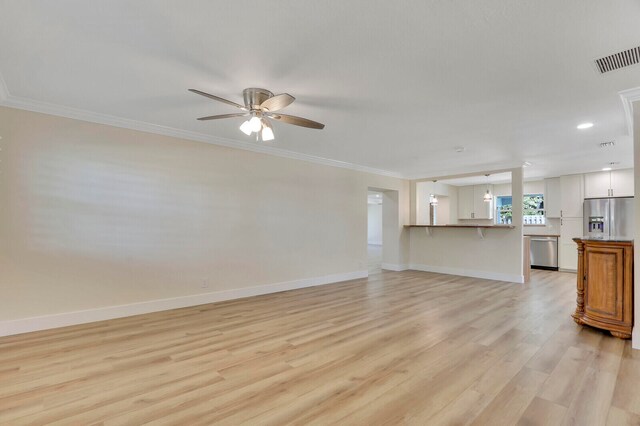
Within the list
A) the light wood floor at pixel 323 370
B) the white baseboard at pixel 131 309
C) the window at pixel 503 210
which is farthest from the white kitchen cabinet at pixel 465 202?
the white baseboard at pixel 131 309

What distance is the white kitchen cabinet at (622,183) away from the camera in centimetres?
657

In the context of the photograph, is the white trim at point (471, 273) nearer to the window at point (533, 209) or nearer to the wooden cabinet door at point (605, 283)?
the window at point (533, 209)

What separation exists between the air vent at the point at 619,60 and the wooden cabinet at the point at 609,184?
5.95 m

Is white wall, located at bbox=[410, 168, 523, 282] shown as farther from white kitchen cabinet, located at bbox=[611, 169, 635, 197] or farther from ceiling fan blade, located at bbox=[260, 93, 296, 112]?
ceiling fan blade, located at bbox=[260, 93, 296, 112]

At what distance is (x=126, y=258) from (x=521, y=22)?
175 inches

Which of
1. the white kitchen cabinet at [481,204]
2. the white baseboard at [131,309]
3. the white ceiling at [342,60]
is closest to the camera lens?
the white ceiling at [342,60]

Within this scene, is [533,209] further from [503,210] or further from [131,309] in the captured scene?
[131,309]

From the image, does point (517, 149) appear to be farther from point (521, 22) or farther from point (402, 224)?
point (521, 22)

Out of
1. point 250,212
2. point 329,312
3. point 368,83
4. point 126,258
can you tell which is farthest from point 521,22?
point 126,258

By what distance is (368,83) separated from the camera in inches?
108

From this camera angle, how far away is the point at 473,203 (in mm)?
9414

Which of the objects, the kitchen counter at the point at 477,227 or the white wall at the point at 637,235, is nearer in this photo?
the white wall at the point at 637,235

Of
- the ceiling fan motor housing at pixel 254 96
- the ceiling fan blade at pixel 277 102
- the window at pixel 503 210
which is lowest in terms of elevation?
the window at pixel 503 210

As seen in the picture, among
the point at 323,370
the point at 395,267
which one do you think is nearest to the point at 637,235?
the point at 323,370
